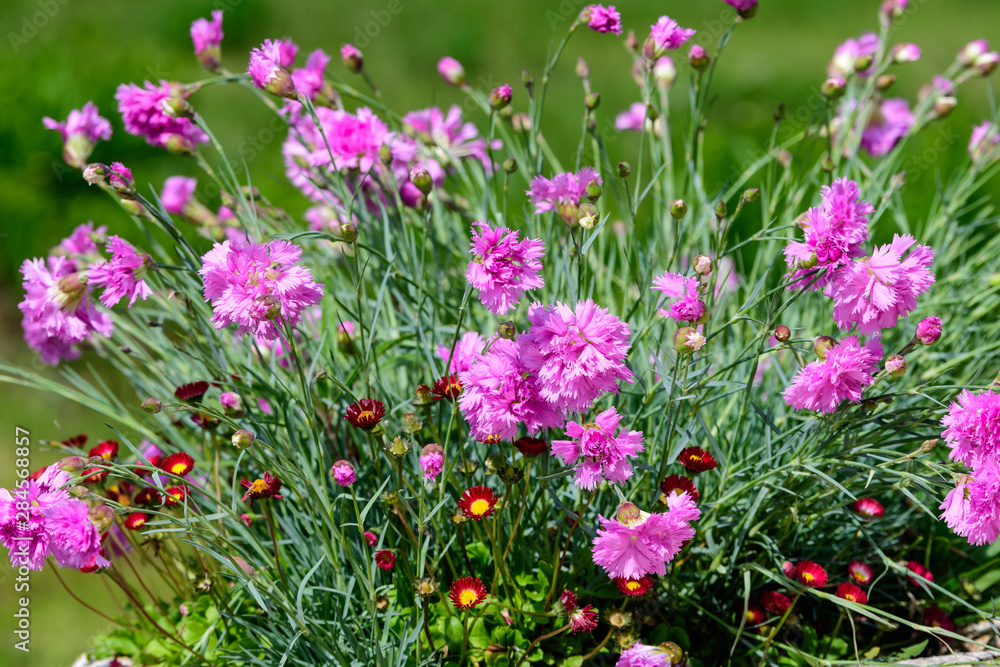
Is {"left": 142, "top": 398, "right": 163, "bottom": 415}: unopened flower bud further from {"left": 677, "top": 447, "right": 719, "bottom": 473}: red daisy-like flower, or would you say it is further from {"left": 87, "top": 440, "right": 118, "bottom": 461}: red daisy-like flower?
{"left": 677, "top": 447, "right": 719, "bottom": 473}: red daisy-like flower

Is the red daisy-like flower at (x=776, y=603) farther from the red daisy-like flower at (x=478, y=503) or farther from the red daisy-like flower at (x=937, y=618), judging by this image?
the red daisy-like flower at (x=478, y=503)

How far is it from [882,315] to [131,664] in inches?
50.2

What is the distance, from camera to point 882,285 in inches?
35.0

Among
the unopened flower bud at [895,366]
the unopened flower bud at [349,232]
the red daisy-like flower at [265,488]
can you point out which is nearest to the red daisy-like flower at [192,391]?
the red daisy-like flower at [265,488]

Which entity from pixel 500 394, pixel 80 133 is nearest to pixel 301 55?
pixel 80 133

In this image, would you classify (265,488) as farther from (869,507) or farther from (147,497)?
(869,507)

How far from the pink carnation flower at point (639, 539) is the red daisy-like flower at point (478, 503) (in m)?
0.15

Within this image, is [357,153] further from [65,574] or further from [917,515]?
[65,574]

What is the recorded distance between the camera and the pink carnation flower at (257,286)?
0.88 m

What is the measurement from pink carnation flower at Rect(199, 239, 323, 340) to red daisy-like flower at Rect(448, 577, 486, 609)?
39 cm

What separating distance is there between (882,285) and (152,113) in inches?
45.9

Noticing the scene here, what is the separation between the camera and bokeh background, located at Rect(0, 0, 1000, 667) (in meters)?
2.39

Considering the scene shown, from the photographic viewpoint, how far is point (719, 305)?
1.37 metres

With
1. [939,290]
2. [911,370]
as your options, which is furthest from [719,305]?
[939,290]
